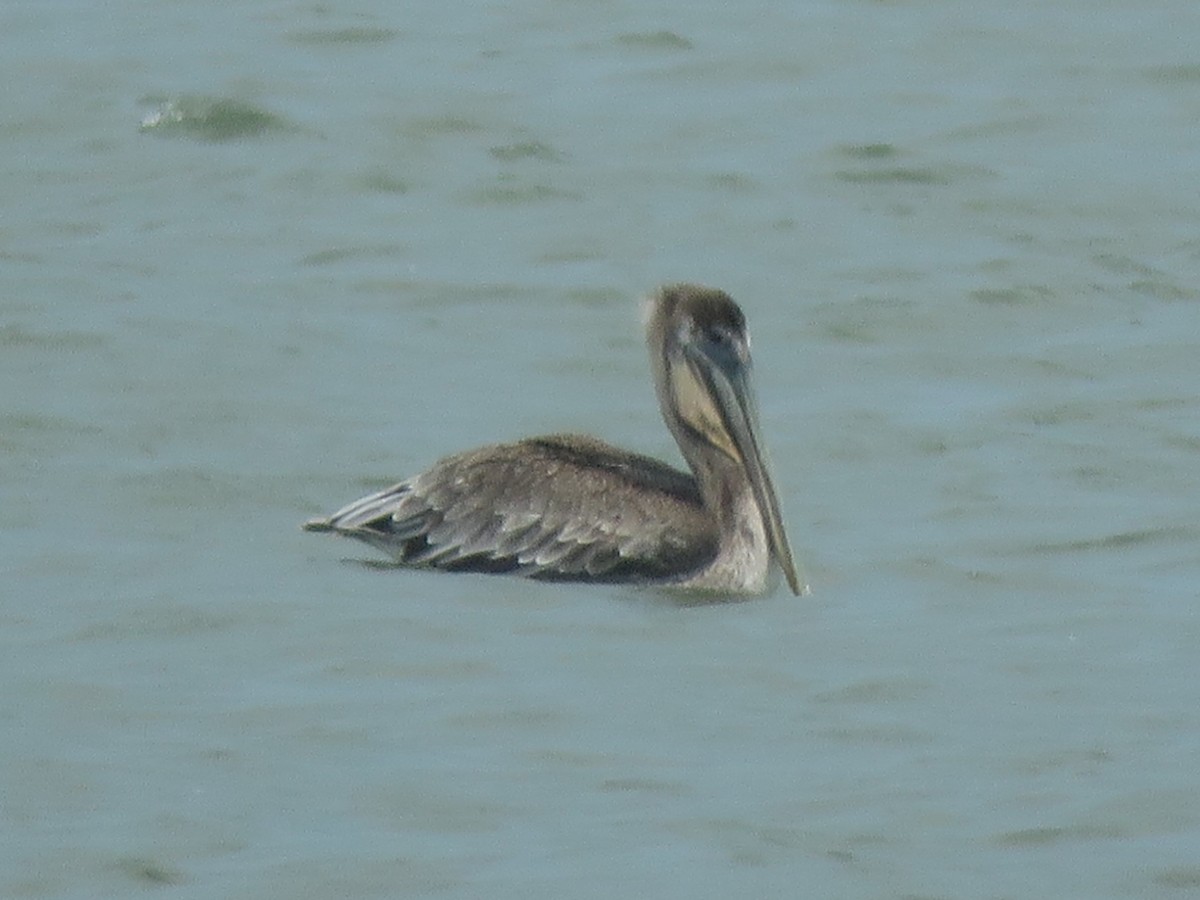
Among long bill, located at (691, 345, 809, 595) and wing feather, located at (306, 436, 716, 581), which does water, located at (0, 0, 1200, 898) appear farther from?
long bill, located at (691, 345, 809, 595)

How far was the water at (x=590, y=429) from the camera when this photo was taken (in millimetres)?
7094

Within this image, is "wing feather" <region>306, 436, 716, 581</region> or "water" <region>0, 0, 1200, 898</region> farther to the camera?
"wing feather" <region>306, 436, 716, 581</region>

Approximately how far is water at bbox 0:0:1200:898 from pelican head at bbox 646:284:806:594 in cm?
31

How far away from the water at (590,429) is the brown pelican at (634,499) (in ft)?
0.54

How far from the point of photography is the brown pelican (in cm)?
984

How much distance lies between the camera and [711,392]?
10.2 meters

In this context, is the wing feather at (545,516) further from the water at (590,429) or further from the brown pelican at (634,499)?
the water at (590,429)

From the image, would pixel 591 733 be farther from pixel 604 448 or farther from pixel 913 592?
pixel 604 448

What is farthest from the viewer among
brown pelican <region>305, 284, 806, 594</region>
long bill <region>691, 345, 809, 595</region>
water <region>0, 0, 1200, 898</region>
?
long bill <region>691, 345, 809, 595</region>

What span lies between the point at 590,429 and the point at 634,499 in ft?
6.08

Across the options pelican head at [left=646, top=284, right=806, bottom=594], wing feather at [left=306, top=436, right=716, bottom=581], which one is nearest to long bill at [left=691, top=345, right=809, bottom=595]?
pelican head at [left=646, top=284, right=806, bottom=594]

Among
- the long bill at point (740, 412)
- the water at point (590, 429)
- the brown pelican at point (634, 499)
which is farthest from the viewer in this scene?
the long bill at point (740, 412)

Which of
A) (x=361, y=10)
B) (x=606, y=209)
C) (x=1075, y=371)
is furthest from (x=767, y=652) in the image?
(x=361, y=10)

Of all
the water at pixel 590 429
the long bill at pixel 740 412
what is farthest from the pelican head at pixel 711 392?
the water at pixel 590 429
